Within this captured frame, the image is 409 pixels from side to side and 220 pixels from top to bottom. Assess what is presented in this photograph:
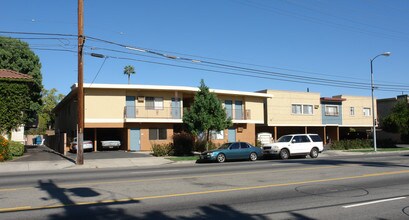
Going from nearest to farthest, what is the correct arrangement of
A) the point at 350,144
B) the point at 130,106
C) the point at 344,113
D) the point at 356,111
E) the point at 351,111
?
1. the point at 130,106
2. the point at 350,144
3. the point at 344,113
4. the point at 351,111
5. the point at 356,111

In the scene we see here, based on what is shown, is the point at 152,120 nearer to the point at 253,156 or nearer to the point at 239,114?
the point at 239,114

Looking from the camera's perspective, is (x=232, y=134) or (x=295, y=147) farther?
(x=232, y=134)

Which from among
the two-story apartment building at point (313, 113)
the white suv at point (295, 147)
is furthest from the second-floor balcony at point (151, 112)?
the two-story apartment building at point (313, 113)

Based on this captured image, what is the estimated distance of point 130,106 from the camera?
119ft

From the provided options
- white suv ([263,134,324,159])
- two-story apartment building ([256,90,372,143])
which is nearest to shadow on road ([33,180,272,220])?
white suv ([263,134,324,159])

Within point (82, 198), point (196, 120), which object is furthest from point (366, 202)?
point (196, 120)

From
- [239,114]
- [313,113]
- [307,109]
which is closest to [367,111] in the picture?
[313,113]

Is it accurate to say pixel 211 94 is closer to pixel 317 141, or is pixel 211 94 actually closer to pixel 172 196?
pixel 317 141

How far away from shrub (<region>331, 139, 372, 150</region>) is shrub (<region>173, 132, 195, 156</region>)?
14847 millimetres

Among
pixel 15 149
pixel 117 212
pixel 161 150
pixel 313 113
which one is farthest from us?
pixel 313 113

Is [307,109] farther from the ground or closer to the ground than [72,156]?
farther from the ground

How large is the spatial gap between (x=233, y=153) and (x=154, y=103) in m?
13.2

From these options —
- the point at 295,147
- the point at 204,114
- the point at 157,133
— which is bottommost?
the point at 295,147

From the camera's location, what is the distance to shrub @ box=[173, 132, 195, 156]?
31.6 metres
